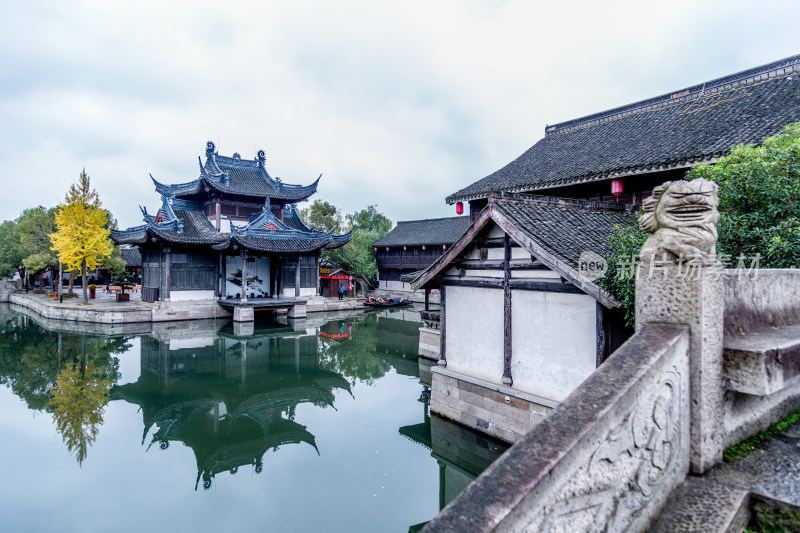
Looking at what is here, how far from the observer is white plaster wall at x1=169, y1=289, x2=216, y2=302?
807 inches

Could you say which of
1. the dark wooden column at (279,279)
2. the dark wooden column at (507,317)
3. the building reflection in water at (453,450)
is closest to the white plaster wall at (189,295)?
the dark wooden column at (279,279)

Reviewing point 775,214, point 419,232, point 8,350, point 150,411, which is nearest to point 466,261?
point 775,214

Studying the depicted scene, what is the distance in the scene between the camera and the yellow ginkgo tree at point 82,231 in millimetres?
20625

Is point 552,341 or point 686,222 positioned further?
point 552,341

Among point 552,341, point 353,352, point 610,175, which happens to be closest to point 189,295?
point 353,352

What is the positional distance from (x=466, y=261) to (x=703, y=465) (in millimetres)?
4813

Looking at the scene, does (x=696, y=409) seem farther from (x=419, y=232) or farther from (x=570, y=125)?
(x=419, y=232)

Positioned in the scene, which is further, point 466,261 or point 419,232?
point 419,232

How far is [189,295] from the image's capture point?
21000 millimetres

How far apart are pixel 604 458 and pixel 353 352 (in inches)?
501

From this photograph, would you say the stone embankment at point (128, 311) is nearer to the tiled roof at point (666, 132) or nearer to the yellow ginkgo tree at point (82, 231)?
the yellow ginkgo tree at point (82, 231)

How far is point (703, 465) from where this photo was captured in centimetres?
244

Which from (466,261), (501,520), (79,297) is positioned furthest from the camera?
(79,297)

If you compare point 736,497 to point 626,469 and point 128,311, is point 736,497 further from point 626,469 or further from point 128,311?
point 128,311
